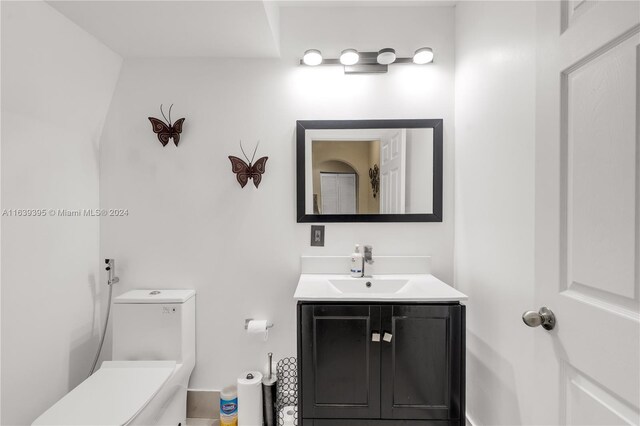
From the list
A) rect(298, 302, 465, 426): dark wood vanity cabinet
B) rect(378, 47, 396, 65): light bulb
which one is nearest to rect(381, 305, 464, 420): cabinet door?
rect(298, 302, 465, 426): dark wood vanity cabinet

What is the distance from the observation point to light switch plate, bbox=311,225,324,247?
1.88m

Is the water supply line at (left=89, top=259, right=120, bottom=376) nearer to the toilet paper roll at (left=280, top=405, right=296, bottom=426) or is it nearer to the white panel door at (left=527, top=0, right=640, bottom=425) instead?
the toilet paper roll at (left=280, top=405, right=296, bottom=426)

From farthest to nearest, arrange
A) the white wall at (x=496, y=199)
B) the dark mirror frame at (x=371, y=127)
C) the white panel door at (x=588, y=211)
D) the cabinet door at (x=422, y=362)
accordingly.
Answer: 1. the dark mirror frame at (x=371, y=127)
2. the cabinet door at (x=422, y=362)
3. the white wall at (x=496, y=199)
4. the white panel door at (x=588, y=211)

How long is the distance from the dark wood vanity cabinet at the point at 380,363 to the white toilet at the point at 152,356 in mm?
750

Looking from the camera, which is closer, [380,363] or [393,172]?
[380,363]

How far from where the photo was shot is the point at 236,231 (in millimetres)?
1883

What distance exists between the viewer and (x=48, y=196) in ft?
5.15

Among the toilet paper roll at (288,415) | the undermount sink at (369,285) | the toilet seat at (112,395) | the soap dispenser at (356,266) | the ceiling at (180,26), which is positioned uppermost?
the ceiling at (180,26)

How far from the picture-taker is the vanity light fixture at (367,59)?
5.64ft

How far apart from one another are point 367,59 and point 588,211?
1472 mm

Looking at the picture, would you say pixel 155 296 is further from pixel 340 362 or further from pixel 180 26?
pixel 180 26

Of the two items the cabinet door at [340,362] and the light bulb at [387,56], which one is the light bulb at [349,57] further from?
the cabinet door at [340,362]

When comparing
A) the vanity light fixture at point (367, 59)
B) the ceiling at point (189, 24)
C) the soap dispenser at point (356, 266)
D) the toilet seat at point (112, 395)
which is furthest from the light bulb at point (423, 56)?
the toilet seat at point (112, 395)

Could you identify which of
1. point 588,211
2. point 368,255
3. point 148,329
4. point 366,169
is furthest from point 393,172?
point 148,329
